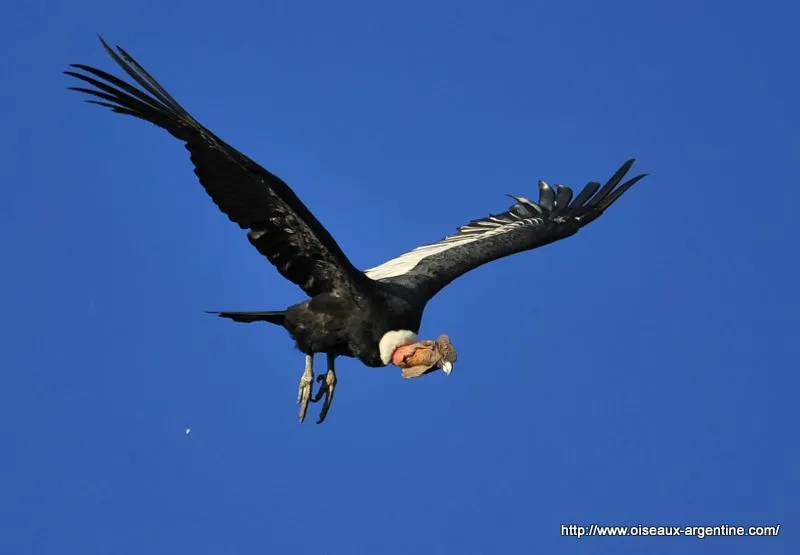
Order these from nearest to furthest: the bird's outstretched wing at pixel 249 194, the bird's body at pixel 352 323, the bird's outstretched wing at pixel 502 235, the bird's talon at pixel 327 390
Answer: the bird's outstretched wing at pixel 249 194 < the bird's body at pixel 352 323 < the bird's talon at pixel 327 390 < the bird's outstretched wing at pixel 502 235

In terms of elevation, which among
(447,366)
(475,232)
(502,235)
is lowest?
(447,366)

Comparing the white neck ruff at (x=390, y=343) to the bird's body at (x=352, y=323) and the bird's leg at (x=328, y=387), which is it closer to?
the bird's body at (x=352, y=323)

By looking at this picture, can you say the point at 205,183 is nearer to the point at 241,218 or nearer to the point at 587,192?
the point at 241,218

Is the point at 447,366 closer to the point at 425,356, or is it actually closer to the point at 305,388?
the point at 425,356

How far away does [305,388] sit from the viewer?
12.1 meters

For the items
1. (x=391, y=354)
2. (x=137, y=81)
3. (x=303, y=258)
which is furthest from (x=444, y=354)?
(x=137, y=81)

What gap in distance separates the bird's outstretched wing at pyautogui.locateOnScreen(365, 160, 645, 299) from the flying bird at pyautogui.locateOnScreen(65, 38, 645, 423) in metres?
0.04

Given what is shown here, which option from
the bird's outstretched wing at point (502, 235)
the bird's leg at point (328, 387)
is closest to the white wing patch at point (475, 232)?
the bird's outstretched wing at point (502, 235)

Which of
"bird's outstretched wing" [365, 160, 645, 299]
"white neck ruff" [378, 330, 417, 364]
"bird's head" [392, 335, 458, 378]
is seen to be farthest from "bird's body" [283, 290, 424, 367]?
"bird's outstretched wing" [365, 160, 645, 299]

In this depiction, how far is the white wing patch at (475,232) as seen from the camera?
1409 centimetres

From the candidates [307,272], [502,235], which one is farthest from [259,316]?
[502,235]

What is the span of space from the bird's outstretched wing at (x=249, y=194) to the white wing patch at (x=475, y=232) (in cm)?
217

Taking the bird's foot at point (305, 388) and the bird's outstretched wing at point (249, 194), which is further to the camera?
the bird's foot at point (305, 388)

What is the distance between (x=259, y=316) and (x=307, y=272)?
2.30ft
